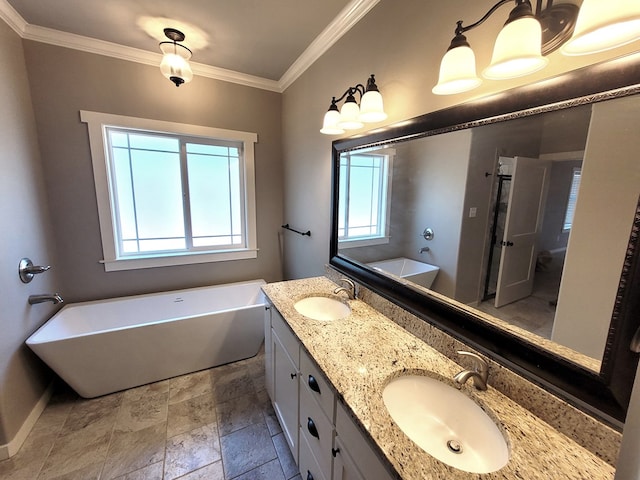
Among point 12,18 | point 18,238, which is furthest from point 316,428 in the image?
point 12,18

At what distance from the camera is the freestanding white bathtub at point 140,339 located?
5.90 ft

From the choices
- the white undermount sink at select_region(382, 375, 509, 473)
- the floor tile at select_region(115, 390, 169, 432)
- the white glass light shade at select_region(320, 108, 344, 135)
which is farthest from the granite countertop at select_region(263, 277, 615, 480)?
the floor tile at select_region(115, 390, 169, 432)

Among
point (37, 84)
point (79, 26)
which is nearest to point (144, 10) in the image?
point (79, 26)

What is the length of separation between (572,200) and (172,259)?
292 cm

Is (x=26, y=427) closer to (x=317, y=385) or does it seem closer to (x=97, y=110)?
(x=317, y=385)

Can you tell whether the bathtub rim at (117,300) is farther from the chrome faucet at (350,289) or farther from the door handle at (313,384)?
the door handle at (313,384)

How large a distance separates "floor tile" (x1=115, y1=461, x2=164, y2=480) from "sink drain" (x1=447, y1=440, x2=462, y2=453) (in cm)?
153

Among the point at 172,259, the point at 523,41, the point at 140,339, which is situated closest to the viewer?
the point at 523,41

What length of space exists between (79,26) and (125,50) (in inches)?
11.8

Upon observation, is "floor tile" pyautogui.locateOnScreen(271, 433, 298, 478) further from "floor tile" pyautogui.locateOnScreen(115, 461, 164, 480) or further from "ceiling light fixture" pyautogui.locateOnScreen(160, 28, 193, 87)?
"ceiling light fixture" pyautogui.locateOnScreen(160, 28, 193, 87)

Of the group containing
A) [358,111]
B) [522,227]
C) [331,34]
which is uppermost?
[331,34]

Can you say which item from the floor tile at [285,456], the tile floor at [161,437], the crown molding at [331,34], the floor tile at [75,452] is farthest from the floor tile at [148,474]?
the crown molding at [331,34]

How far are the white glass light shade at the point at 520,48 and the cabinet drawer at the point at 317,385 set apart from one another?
1173 mm

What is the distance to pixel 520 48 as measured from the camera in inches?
27.6
